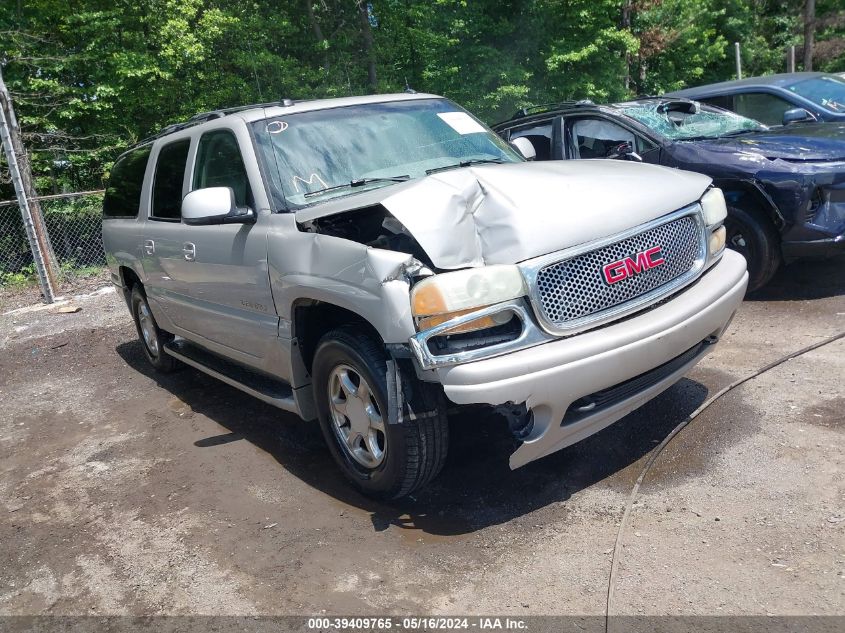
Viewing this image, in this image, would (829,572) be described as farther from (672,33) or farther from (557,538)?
(672,33)

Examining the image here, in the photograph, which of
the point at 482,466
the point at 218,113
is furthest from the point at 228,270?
the point at 482,466

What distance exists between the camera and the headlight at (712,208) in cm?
379

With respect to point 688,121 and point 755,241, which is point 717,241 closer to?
point 755,241

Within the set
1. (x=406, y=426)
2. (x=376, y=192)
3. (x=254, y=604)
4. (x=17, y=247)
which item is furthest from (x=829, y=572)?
(x=17, y=247)

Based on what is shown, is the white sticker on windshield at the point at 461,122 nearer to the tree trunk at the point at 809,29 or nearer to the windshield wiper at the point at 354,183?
the windshield wiper at the point at 354,183

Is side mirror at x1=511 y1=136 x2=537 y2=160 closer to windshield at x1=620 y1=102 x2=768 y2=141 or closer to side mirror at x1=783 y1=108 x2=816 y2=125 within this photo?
windshield at x1=620 y1=102 x2=768 y2=141

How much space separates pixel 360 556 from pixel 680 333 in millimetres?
1776

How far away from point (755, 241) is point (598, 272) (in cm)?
Answer: 325

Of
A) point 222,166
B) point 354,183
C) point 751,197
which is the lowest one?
point 751,197

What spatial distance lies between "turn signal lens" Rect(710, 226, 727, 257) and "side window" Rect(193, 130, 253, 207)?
8.35ft

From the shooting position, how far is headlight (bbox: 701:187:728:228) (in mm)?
3787

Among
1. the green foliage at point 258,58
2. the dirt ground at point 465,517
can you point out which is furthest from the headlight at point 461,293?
the green foliage at point 258,58

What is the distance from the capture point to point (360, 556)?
3209mm

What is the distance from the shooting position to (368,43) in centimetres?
1798
